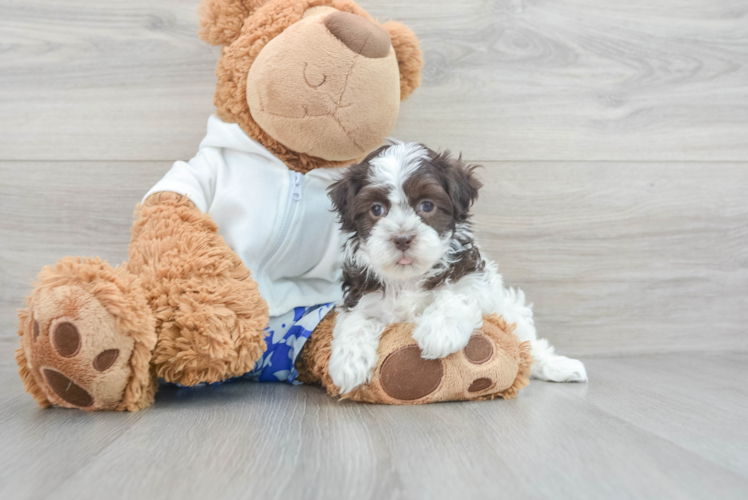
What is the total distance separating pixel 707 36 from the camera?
6.63 feet

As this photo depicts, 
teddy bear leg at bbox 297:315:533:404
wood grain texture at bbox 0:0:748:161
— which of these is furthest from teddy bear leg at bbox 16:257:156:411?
wood grain texture at bbox 0:0:748:161

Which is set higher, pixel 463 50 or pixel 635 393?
pixel 463 50

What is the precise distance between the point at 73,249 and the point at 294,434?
3.96ft

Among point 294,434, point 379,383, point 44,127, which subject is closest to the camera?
point 294,434

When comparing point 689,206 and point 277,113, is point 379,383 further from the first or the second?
point 689,206

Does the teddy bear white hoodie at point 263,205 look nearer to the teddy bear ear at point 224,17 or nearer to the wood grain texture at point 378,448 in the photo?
the teddy bear ear at point 224,17

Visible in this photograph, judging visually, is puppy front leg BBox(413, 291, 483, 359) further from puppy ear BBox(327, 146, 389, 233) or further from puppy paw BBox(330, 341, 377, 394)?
puppy ear BBox(327, 146, 389, 233)

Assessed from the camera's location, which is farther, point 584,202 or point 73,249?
point 584,202

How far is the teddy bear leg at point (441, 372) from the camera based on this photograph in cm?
127

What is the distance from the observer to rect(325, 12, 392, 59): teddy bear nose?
1.38 metres

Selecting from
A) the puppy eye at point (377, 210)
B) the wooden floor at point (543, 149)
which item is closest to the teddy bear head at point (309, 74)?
the puppy eye at point (377, 210)

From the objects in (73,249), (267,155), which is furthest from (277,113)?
(73,249)

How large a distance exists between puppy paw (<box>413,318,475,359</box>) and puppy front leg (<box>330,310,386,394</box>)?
115 millimetres

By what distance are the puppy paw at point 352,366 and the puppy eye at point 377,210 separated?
304 millimetres
